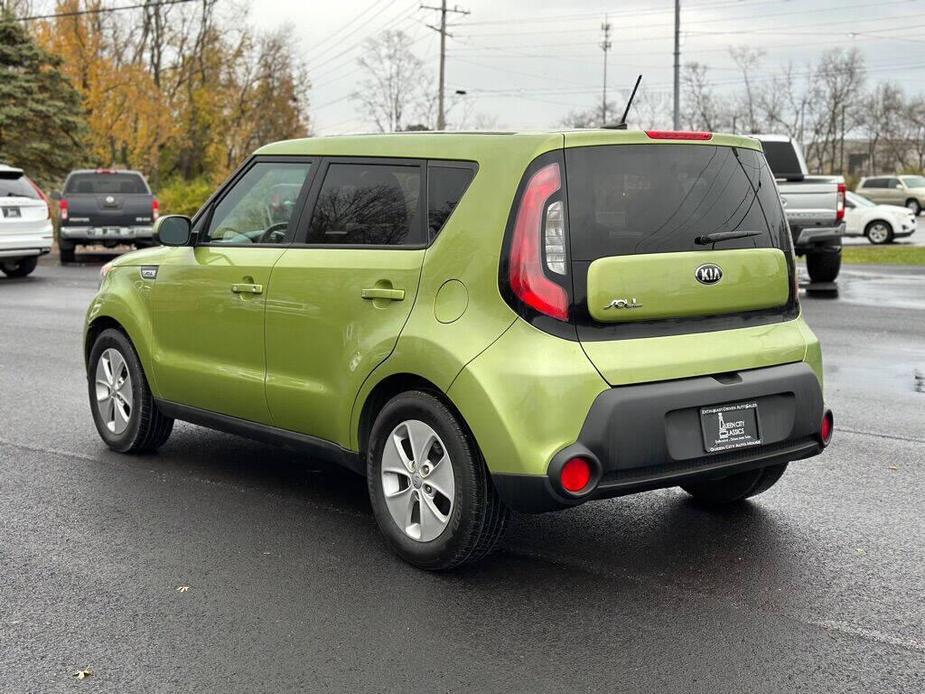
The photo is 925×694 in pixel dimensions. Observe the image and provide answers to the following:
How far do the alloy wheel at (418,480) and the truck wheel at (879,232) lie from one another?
30154 mm

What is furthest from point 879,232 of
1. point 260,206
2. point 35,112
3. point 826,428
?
point 260,206

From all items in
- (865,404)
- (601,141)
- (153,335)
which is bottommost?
(865,404)

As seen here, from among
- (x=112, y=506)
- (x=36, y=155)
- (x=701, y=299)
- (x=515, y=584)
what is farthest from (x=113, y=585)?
(x=36, y=155)

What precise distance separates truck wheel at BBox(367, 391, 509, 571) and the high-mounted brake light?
57cm

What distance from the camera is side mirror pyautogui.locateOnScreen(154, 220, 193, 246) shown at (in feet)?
19.4

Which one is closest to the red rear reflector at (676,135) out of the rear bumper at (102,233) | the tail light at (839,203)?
the tail light at (839,203)

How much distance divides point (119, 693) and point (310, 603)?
897 millimetres

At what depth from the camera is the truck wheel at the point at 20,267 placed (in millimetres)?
21250

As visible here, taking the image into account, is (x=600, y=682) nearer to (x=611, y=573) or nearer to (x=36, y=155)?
(x=611, y=573)

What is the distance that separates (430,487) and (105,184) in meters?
22.2

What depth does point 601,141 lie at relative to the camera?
4410 millimetres

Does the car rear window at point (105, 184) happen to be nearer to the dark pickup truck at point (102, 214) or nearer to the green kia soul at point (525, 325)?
the dark pickup truck at point (102, 214)

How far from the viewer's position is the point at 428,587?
448cm

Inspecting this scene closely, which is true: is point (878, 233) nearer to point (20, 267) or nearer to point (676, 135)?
point (20, 267)
